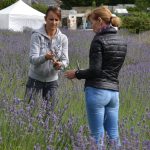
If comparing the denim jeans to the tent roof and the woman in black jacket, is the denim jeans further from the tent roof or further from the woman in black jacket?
the tent roof

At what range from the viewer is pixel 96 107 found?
167 inches

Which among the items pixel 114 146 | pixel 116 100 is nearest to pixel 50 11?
pixel 116 100

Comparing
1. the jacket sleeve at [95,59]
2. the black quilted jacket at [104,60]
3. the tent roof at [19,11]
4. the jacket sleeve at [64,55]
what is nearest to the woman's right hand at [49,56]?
the jacket sleeve at [64,55]

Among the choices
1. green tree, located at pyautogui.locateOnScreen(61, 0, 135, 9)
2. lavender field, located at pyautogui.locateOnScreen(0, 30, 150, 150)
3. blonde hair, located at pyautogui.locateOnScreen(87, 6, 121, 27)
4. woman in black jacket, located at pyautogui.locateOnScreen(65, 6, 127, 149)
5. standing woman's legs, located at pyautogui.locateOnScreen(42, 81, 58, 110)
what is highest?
blonde hair, located at pyautogui.locateOnScreen(87, 6, 121, 27)

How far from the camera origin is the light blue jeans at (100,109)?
423cm

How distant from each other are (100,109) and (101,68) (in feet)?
1.15

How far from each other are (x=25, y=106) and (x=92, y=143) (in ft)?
4.26

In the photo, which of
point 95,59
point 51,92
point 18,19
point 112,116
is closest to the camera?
point 95,59

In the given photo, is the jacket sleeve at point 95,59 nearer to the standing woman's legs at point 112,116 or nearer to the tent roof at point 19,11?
the standing woman's legs at point 112,116

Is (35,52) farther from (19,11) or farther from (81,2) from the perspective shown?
(81,2)

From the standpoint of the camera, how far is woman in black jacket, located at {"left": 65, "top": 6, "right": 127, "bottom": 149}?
162 inches

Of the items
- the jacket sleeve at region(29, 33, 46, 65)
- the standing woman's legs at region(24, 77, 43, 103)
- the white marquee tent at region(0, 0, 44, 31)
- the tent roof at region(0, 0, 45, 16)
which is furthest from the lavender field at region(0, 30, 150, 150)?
the tent roof at region(0, 0, 45, 16)

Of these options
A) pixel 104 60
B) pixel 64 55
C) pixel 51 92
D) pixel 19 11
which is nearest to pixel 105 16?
pixel 104 60

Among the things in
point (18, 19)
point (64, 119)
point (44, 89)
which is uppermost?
point (44, 89)
